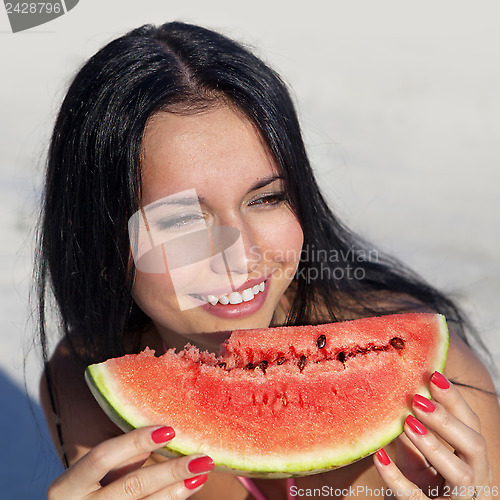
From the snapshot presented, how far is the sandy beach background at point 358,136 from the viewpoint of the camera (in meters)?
3.57

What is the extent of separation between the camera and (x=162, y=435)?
1441 millimetres

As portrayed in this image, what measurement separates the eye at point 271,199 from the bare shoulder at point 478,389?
2.49 ft

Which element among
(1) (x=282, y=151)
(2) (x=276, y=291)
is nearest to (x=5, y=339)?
(2) (x=276, y=291)

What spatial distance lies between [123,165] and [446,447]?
1.18m

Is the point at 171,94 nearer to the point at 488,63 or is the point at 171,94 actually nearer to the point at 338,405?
the point at 338,405

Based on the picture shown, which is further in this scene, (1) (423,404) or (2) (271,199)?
(2) (271,199)

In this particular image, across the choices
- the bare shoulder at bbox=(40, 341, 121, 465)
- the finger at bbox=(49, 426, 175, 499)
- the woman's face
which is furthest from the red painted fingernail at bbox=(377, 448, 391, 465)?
the bare shoulder at bbox=(40, 341, 121, 465)

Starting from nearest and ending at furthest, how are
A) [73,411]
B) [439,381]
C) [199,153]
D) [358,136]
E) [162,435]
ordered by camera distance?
[162,435] → [439,381] → [199,153] → [73,411] → [358,136]

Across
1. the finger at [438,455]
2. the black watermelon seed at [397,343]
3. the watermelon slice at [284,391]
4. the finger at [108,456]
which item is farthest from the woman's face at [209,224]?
the finger at [438,455]

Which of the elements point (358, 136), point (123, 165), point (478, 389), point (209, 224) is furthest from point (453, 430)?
point (358, 136)

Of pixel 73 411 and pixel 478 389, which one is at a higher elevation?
pixel 478 389

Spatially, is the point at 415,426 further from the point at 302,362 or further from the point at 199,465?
the point at 199,465

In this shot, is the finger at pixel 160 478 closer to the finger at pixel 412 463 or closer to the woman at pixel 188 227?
the woman at pixel 188 227

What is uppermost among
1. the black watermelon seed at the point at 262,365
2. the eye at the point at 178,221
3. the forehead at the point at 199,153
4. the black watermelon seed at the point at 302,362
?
the forehead at the point at 199,153
